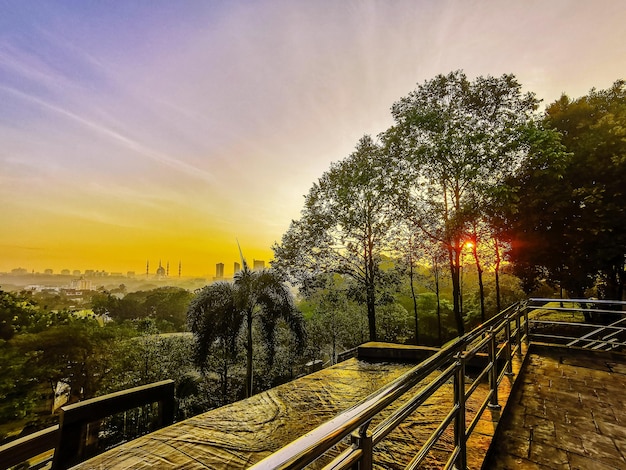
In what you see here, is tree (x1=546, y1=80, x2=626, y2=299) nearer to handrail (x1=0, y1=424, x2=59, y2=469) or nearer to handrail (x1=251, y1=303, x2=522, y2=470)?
handrail (x1=251, y1=303, x2=522, y2=470)

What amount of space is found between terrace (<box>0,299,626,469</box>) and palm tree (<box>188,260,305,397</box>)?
24.0 ft

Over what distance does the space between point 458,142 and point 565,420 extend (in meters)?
10.9

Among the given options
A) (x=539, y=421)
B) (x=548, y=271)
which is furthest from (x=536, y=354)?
(x=548, y=271)

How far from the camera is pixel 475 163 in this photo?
40.4 ft

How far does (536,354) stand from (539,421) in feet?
11.4

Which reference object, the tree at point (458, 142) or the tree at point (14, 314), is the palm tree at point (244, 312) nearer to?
the tree at point (458, 142)

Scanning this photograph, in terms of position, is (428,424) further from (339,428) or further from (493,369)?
(339,428)

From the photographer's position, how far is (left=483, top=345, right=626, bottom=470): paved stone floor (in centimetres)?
262

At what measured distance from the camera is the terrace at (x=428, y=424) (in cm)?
136

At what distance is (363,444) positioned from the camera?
1.02m

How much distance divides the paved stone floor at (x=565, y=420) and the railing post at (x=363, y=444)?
2254 millimetres

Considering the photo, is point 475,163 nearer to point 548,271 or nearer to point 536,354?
point 548,271

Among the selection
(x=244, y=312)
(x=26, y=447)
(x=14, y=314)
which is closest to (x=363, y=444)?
(x=26, y=447)

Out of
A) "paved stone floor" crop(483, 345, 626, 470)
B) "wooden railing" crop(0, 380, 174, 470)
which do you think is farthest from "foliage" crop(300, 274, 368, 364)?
"wooden railing" crop(0, 380, 174, 470)
